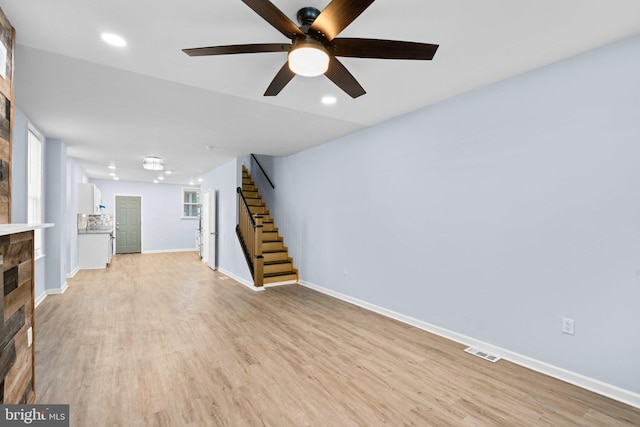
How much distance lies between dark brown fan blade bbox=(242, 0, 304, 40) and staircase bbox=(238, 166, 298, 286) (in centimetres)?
416

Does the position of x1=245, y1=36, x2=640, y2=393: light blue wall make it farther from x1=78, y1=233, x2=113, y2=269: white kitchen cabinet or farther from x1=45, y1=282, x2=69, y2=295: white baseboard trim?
x1=78, y1=233, x2=113, y2=269: white kitchen cabinet

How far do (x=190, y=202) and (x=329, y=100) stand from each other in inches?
393

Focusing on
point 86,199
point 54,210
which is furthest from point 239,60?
point 86,199

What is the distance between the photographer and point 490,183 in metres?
3.09

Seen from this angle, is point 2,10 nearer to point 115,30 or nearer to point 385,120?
point 115,30

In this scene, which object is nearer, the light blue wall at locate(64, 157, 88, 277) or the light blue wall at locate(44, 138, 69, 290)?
the light blue wall at locate(44, 138, 69, 290)

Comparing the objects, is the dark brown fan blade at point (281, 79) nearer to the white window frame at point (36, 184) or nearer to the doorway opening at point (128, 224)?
the white window frame at point (36, 184)

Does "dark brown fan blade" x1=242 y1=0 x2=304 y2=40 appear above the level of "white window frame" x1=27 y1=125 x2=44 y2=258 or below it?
above

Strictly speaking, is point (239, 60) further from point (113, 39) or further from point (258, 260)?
point (258, 260)

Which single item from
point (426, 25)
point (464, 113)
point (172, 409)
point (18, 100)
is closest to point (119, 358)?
point (172, 409)

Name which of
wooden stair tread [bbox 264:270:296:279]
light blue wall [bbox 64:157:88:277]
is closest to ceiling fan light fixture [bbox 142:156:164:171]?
light blue wall [bbox 64:157:88:277]

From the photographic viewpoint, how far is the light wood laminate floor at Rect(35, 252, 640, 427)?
211 cm

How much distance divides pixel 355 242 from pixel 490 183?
2169mm

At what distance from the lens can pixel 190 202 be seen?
12.0 m
